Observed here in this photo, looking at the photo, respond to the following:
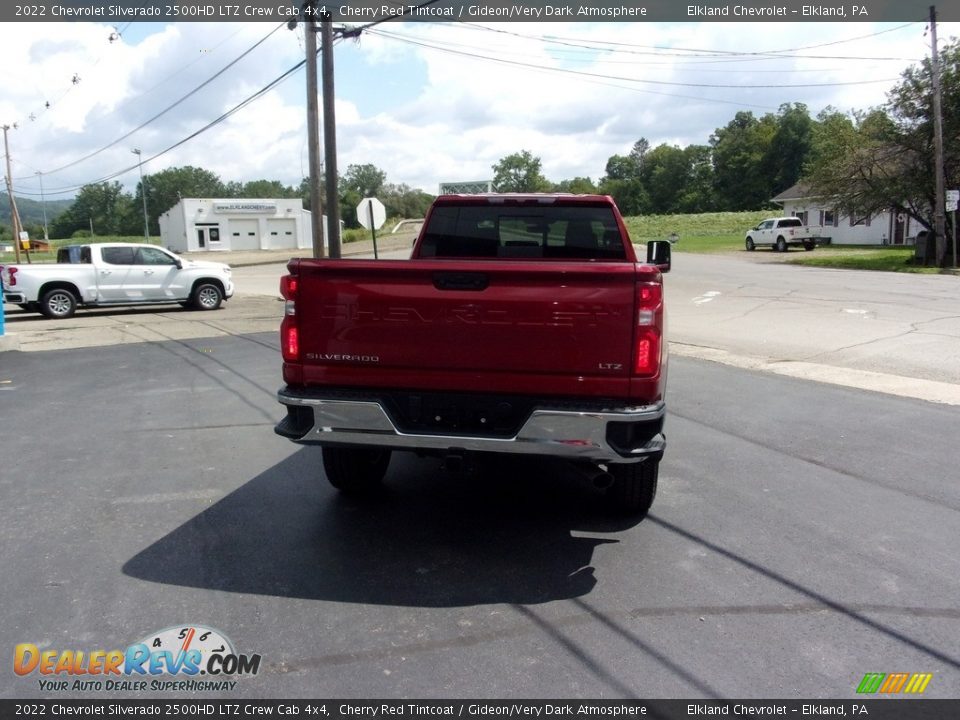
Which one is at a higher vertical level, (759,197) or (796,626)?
(759,197)

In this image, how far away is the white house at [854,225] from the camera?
43469mm

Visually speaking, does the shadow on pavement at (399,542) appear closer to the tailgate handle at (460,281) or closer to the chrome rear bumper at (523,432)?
the chrome rear bumper at (523,432)

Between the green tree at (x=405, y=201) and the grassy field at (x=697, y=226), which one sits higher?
the green tree at (x=405, y=201)

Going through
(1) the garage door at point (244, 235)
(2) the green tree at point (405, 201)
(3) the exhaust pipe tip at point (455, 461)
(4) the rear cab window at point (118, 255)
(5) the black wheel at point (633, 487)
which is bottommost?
(5) the black wheel at point (633, 487)

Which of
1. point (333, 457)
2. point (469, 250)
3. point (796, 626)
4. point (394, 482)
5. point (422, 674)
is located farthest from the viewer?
point (469, 250)

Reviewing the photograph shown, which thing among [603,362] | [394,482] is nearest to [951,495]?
[603,362]

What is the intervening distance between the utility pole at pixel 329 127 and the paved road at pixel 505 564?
1195cm

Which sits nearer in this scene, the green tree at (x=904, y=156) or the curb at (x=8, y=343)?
the curb at (x=8, y=343)

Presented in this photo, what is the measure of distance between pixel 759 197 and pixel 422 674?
11885 cm

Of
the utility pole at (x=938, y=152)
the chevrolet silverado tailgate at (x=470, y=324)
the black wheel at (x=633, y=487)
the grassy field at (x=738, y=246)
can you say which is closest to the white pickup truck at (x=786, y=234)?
the grassy field at (x=738, y=246)

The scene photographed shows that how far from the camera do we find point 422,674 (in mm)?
3098

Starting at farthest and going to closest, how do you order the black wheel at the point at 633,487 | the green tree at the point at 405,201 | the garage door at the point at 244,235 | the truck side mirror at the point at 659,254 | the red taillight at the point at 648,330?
the green tree at the point at 405,201, the garage door at the point at 244,235, the truck side mirror at the point at 659,254, the black wheel at the point at 633,487, the red taillight at the point at 648,330

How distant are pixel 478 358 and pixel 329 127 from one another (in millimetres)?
15041

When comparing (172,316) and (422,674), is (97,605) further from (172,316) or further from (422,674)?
(172,316)
